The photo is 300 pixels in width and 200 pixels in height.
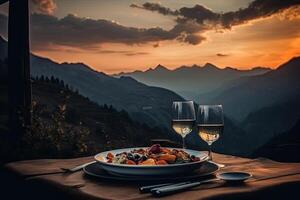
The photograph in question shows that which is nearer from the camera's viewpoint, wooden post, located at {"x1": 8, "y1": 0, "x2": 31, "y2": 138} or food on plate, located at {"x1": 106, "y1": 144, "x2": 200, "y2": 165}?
food on plate, located at {"x1": 106, "y1": 144, "x2": 200, "y2": 165}

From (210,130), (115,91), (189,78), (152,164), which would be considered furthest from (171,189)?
(115,91)

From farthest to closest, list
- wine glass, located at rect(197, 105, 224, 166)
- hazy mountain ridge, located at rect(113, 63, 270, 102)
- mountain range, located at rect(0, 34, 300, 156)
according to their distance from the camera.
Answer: mountain range, located at rect(0, 34, 300, 156)
hazy mountain ridge, located at rect(113, 63, 270, 102)
wine glass, located at rect(197, 105, 224, 166)

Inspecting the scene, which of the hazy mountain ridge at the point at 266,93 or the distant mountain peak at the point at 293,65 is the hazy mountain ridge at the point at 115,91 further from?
the distant mountain peak at the point at 293,65

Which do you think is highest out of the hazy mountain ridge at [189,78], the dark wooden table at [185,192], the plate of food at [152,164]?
the hazy mountain ridge at [189,78]

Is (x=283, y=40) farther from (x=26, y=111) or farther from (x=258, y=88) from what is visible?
(x=26, y=111)

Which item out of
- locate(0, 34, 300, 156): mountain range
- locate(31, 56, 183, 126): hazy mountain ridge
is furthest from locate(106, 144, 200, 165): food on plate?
locate(31, 56, 183, 126): hazy mountain ridge

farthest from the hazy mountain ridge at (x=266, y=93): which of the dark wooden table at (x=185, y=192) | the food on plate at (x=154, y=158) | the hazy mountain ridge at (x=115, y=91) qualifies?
the food on plate at (x=154, y=158)

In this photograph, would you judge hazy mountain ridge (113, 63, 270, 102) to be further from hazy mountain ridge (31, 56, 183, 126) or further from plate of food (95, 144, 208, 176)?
plate of food (95, 144, 208, 176)
